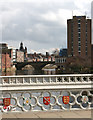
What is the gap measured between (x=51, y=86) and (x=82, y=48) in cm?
7891

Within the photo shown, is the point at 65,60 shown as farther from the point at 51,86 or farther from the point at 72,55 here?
the point at 51,86

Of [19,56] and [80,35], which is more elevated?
[80,35]

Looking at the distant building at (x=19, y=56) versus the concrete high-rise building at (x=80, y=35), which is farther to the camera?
the distant building at (x=19, y=56)

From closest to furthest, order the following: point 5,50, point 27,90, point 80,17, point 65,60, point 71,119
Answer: point 71,119 → point 27,90 → point 80,17 → point 65,60 → point 5,50

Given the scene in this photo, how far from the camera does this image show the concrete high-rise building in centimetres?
8300

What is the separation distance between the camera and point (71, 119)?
20.4ft

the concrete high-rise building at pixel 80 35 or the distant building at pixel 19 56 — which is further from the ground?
the concrete high-rise building at pixel 80 35

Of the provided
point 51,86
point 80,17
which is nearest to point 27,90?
point 51,86

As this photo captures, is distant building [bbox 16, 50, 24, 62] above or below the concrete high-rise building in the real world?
below

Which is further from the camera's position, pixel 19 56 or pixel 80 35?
pixel 19 56

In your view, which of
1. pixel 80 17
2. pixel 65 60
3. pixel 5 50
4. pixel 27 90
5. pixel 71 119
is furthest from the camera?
pixel 5 50

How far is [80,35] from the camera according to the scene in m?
84.2

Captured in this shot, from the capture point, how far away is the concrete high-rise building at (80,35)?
83000 millimetres

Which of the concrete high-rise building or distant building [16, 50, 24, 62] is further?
distant building [16, 50, 24, 62]
